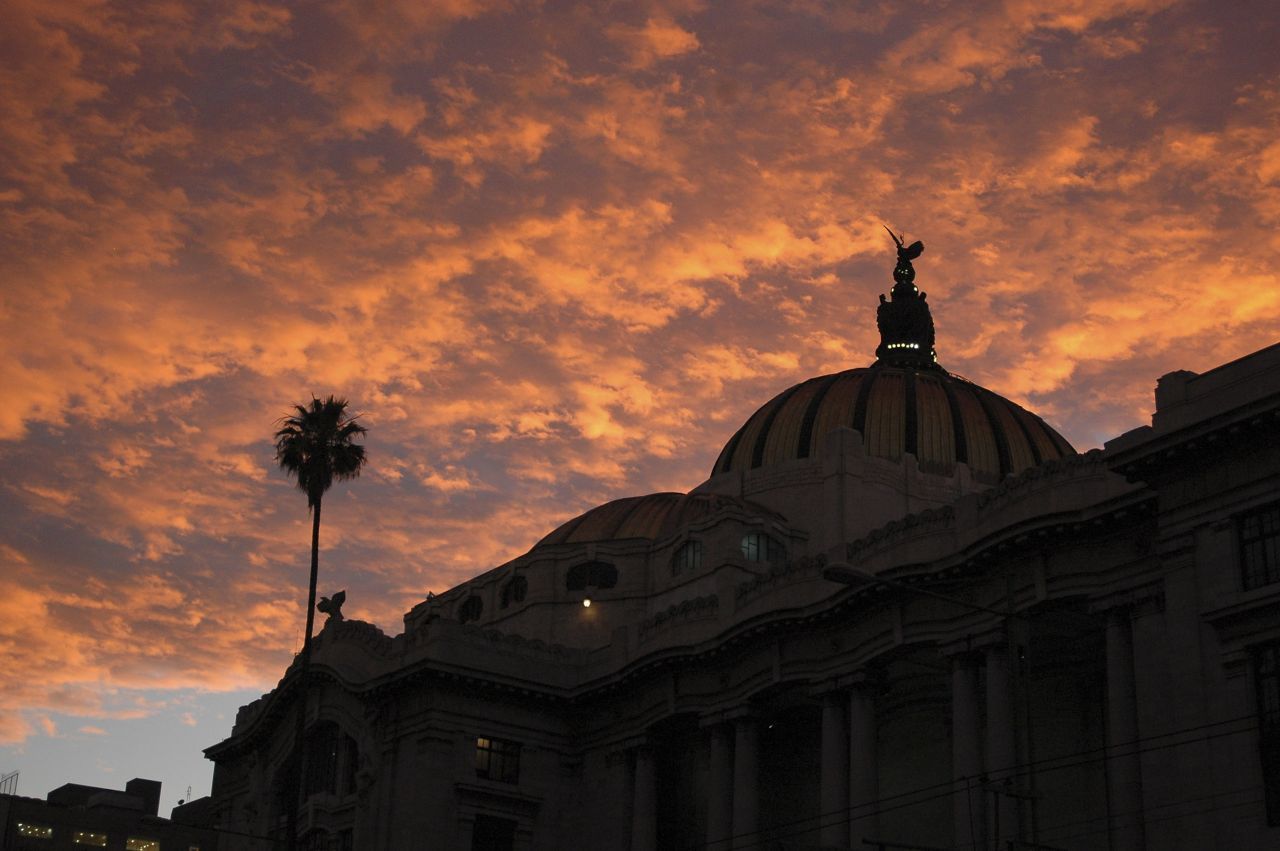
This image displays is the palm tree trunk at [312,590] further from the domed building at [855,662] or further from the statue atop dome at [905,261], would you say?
the statue atop dome at [905,261]

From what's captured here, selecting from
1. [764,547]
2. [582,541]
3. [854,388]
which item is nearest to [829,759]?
[764,547]

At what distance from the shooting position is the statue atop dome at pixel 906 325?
98812 mm

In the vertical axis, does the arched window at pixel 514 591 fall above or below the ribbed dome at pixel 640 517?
below

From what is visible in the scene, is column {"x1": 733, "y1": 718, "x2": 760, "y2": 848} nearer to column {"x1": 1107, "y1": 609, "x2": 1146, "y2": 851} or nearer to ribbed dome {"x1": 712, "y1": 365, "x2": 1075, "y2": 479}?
column {"x1": 1107, "y1": 609, "x2": 1146, "y2": 851}

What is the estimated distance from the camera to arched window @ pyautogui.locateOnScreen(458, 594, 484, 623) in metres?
84.3

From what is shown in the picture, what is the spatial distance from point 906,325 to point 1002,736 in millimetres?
51594

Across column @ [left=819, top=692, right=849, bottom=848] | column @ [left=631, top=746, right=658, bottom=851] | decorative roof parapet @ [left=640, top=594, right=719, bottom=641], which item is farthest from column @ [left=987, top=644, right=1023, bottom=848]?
column @ [left=631, top=746, right=658, bottom=851]

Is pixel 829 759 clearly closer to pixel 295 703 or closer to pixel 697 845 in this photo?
pixel 697 845

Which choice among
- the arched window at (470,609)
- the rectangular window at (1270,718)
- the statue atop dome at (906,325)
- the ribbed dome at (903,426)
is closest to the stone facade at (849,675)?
the rectangular window at (1270,718)

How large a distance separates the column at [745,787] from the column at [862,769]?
16.3 ft

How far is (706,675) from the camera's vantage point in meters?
64.2

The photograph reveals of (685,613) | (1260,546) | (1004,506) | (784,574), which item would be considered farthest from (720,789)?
(1260,546)

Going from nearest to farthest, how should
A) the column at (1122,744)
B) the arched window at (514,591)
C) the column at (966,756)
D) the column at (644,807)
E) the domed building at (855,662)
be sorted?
the domed building at (855,662) < the column at (1122,744) < the column at (966,756) < the column at (644,807) < the arched window at (514,591)

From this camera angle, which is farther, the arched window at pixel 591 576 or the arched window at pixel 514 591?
the arched window at pixel 514 591
